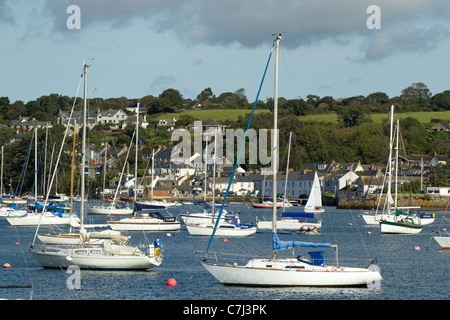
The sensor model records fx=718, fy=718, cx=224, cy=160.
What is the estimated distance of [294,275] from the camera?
1077 inches

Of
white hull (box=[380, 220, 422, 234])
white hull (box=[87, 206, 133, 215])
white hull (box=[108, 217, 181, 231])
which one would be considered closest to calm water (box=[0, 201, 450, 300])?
white hull (box=[108, 217, 181, 231])

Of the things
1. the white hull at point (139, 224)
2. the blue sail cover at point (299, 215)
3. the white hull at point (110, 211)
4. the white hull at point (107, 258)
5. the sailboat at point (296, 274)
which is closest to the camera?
the sailboat at point (296, 274)

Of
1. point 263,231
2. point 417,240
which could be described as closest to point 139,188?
point 263,231

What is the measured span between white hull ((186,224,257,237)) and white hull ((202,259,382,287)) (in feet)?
75.9

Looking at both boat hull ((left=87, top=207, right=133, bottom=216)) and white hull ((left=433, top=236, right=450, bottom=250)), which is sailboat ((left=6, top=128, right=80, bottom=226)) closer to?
boat hull ((left=87, top=207, right=133, bottom=216))

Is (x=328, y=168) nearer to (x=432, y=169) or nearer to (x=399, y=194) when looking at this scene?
(x=432, y=169)

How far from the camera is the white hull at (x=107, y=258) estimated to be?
108ft

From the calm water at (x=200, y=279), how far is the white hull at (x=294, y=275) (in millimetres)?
301
